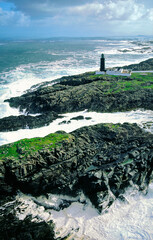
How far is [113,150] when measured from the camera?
18781 millimetres

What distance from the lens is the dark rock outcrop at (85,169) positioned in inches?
607

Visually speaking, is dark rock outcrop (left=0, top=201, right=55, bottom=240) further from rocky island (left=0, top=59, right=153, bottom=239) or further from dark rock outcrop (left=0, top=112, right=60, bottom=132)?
dark rock outcrop (left=0, top=112, right=60, bottom=132)

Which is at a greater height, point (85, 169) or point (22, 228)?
point (85, 169)

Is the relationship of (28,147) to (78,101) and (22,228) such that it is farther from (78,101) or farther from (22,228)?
(78,101)

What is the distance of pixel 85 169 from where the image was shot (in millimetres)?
17000

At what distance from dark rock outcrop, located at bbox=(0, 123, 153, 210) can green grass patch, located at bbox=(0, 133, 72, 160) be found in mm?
317

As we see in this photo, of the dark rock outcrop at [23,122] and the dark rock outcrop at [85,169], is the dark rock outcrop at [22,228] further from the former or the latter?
the dark rock outcrop at [23,122]

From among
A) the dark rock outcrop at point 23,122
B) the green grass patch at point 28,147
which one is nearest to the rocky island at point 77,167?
the green grass patch at point 28,147

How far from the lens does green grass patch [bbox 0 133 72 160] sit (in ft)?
54.6

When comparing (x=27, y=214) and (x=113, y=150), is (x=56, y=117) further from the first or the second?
(x=27, y=214)

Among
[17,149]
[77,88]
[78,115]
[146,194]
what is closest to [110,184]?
[146,194]

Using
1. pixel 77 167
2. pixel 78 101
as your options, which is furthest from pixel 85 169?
pixel 78 101

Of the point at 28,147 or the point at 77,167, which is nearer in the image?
the point at 77,167

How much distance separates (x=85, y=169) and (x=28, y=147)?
5.52 meters
